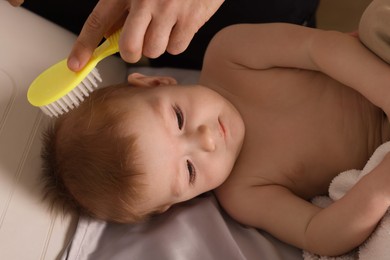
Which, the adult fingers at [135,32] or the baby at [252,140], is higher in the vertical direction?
the adult fingers at [135,32]

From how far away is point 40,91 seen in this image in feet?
2.62

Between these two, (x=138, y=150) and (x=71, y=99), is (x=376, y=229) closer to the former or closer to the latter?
(x=138, y=150)

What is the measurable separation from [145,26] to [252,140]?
1.32 ft

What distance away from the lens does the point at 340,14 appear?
1.51 meters

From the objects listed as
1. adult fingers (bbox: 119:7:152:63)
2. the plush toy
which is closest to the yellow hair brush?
adult fingers (bbox: 119:7:152:63)

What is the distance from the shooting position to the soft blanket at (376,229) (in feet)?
2.53

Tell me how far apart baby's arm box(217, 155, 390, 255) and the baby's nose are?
0.49 ft

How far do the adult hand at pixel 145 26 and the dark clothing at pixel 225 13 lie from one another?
349 mm

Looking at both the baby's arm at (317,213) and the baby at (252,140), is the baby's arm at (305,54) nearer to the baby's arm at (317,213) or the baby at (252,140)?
the baby at (252,140)

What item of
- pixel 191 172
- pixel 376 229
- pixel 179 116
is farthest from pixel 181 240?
pixel 376 229

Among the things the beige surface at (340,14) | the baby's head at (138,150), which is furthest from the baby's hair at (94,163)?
the beige surface at (340,14)

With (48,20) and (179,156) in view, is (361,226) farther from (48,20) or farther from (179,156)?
(48,20)

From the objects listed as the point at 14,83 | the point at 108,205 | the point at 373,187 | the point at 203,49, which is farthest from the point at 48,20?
the point at 373,187

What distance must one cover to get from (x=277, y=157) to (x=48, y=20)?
627 mm
